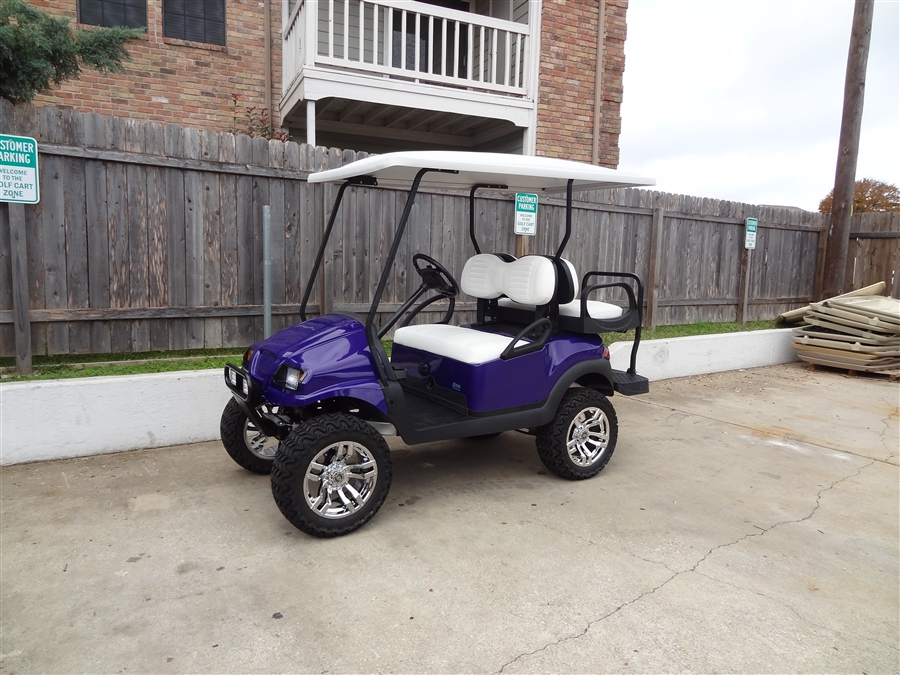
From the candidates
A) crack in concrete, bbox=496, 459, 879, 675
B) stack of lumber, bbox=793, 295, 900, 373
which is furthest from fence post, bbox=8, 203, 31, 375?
stack of lumber, bbox=793, 295, 900, 373

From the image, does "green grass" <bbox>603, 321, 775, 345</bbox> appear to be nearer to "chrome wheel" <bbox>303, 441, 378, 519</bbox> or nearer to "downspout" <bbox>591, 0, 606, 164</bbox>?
"downspout" <bbox>591, 0, 606, 164</bbox>

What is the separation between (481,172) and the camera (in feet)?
12.5

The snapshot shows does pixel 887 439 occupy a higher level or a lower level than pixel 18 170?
lower

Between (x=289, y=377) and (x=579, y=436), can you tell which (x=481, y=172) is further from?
(x=579, y=436)

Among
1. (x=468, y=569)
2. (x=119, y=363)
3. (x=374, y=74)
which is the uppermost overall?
(x=374, y=74)

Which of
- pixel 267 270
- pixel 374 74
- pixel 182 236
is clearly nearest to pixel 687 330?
pixel 374 74

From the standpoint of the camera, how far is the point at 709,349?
8.12m

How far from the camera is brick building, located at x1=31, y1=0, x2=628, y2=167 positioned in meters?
8.41

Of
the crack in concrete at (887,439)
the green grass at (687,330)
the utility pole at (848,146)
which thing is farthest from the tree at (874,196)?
A: the crack in concrete at (887,439)

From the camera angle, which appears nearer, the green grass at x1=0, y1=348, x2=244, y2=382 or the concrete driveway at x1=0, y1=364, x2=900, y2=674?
the concrete driveway at x1=0, y1=364, x2=900, y2=674

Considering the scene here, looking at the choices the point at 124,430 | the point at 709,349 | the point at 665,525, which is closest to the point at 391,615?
the point at 665,525

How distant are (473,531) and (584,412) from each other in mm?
1252

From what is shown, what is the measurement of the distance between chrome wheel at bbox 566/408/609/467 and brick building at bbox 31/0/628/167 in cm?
548

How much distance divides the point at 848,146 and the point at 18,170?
11.2 m
